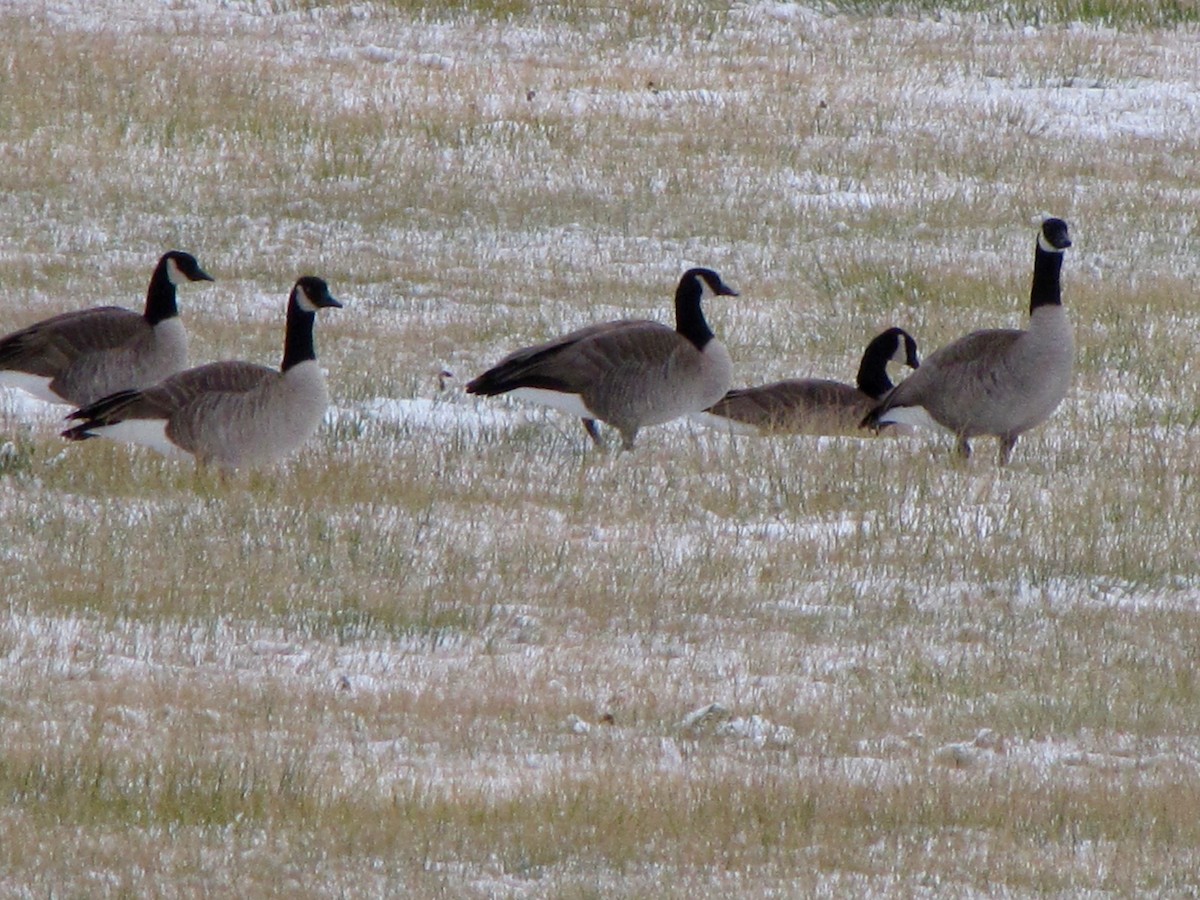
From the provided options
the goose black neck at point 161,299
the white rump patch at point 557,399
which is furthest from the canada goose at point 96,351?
the white rump patch at point 557,399

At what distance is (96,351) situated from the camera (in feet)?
37.6

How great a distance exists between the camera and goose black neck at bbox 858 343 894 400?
13.5 meters

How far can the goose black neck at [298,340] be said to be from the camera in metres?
10.4

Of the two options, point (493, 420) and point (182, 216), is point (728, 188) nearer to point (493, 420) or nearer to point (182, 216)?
point (182, 216)

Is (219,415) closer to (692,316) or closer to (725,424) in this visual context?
(692,316)

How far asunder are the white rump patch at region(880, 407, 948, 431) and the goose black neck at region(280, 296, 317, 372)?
3539 mm

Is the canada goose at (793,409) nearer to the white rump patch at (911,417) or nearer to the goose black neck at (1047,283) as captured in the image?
the white rump patch at (911,417)

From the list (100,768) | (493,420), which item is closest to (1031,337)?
(493,420)

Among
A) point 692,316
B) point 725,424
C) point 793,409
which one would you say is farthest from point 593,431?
point 793,409

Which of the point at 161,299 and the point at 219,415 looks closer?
the point at 219,415

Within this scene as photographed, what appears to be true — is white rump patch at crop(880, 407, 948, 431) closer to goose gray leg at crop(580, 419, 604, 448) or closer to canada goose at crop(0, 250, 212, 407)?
goose gray leg at crop(580, 419, 604, 448)

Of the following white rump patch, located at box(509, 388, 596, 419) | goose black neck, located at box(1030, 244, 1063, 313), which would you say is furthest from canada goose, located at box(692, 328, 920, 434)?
goose black neck, located at box(1030, 244, 1063, 313)

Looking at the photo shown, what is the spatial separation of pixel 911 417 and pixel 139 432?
15.0 feet

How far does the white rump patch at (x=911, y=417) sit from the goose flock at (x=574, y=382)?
0.04 feet
